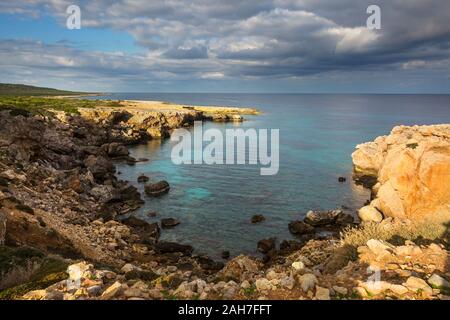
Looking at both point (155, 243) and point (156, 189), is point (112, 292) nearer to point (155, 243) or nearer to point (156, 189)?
point (155, 243)

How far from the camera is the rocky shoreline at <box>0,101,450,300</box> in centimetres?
1020

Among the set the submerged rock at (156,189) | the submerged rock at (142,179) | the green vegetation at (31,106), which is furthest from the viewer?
the green vegetation at (31,106)

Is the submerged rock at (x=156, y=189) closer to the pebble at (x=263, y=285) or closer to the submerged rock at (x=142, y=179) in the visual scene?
the submerged rock at (x=142, y=179)

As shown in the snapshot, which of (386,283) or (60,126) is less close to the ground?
(60,126)

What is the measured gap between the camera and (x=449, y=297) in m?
8.95

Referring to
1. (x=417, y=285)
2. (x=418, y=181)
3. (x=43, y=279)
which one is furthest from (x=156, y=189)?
(x=417, y=285)

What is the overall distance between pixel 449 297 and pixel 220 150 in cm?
6630

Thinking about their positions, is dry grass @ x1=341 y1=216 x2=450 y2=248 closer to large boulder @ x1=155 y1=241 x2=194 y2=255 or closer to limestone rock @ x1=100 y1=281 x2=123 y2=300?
limestone rock @ x1=100 y1=281 x2=123 y2=300

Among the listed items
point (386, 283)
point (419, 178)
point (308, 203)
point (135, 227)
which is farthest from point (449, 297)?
point (308, 203)

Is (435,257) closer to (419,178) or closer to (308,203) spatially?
(419,178)

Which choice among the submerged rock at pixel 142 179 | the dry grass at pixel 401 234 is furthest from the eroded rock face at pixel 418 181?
the submerged rock at pixel 142 179

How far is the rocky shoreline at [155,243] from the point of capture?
1020 cm

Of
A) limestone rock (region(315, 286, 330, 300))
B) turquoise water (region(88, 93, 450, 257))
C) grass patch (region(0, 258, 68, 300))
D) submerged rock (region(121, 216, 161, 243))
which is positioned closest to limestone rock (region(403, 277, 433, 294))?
limestone rock (region(315, 286, 330, 300))

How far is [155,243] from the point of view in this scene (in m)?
30.3
